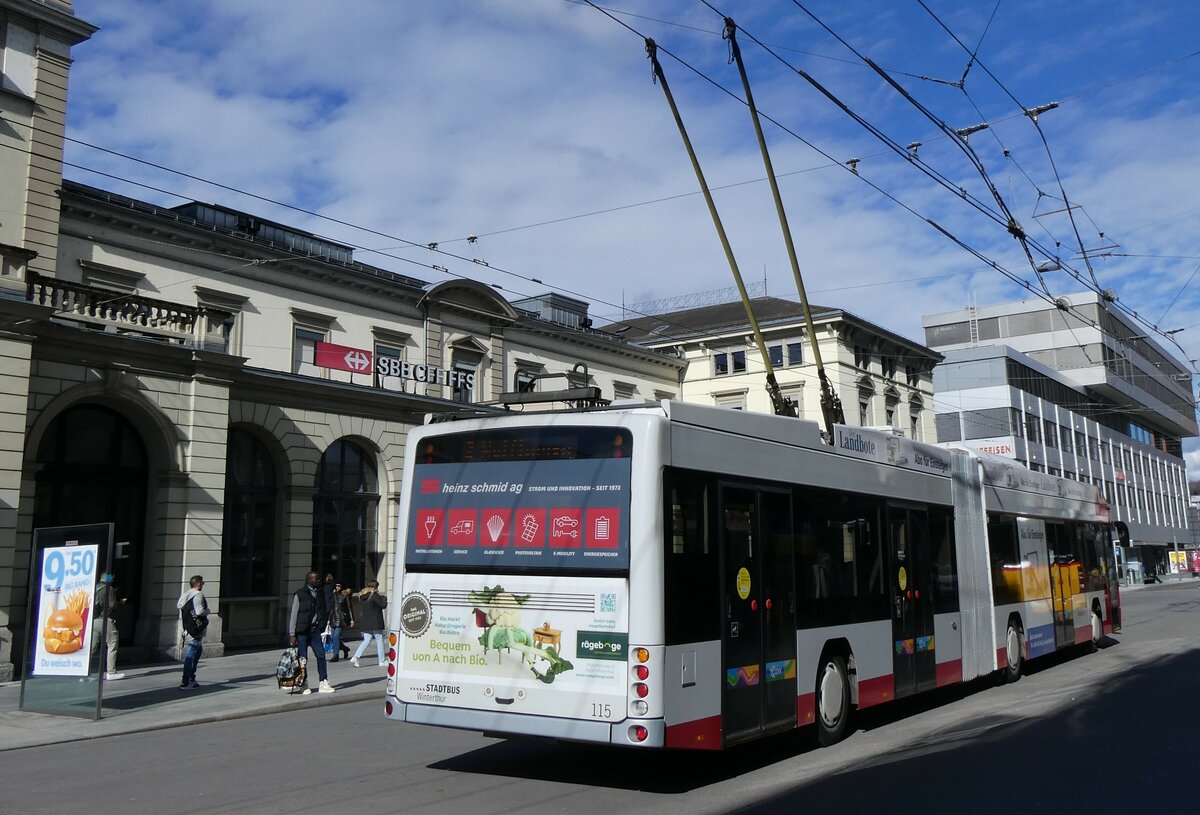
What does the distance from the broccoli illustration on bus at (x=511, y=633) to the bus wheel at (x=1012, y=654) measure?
31.4 feet

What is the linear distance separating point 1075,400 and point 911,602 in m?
70.2

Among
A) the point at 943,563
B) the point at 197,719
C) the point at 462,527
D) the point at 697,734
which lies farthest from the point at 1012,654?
the point at 197,719

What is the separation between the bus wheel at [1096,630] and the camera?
19625 mm

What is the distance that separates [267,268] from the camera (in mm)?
26625

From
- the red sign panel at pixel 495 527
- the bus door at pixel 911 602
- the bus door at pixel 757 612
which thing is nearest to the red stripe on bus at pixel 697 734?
the bus door at pixel 757 612

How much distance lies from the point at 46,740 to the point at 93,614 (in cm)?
187

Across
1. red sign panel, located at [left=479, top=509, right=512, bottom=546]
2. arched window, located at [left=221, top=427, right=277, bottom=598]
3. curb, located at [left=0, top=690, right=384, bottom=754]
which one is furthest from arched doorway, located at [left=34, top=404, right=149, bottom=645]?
red sign panel, located at [left=479, top=509, right=512, bottom=546]

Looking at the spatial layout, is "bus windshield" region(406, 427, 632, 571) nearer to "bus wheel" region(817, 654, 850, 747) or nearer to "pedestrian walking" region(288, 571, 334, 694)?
"bus wheel" region(817, 654, 850, 747)

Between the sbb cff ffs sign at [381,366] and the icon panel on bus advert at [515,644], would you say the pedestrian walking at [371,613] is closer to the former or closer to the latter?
the sbb cff ffs sign at [381,366]

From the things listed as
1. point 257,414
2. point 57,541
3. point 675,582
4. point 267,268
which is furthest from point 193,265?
point 675,582

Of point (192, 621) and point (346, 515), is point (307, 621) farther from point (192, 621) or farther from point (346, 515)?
point (346, 515)

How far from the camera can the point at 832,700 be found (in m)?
10.2

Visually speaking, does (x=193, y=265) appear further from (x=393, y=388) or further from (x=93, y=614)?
(x=93, y=614)

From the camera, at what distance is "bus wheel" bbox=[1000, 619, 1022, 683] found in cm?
1524
